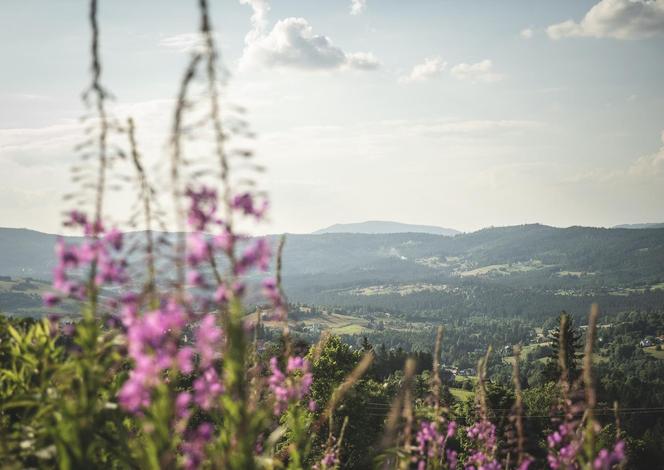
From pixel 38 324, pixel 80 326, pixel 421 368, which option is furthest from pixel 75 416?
pixel 421 368

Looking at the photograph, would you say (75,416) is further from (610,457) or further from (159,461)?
(610,457)

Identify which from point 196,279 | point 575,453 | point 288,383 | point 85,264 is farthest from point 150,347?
point 575,453

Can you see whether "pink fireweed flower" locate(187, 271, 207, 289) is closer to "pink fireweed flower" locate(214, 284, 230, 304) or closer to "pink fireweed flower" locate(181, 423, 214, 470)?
"pink fireweed flower" locate(214, 284, 230, 304)

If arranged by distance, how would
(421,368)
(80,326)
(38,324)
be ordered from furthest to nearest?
(421,368)
(38,324)
(80,326)

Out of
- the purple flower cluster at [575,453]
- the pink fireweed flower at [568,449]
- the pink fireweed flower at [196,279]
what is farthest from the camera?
the pink fireweed flower at [568,449]

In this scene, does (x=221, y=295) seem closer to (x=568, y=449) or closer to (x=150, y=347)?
(x=150, y=347)

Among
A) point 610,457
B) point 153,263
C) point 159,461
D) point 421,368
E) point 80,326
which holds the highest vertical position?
point 153,263

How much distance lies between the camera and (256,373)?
4.35 m

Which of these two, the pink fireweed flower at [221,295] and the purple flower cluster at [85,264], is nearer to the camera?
the pink fireweed flower at [221,295]

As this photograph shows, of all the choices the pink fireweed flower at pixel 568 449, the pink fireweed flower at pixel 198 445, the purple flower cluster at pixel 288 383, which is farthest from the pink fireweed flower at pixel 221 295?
the pink fireweed flower at pixel 568 449

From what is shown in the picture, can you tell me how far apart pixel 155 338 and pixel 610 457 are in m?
4.90

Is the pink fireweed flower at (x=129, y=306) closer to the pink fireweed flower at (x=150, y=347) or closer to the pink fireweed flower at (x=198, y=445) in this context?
the pink fireweed flower at (x=150, y=347)

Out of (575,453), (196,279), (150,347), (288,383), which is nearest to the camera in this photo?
(150,347)

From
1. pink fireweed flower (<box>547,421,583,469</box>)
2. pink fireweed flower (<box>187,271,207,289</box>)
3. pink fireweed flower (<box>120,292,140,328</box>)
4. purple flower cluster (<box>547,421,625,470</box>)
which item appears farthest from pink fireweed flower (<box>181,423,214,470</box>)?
pink fireweed flower (<box>547,421,583,469</box>)
